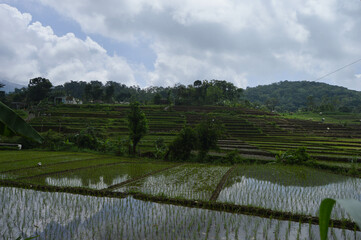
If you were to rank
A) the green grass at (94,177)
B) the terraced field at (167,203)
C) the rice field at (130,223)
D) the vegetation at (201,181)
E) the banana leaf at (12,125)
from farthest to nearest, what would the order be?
Answer: the green grass at (94,177)
the vegetation at (201,181)
the terraced field at (167,203)
the rice field at (130,223)
the banana leaf at (12,125)

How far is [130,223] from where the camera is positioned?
5.53 m

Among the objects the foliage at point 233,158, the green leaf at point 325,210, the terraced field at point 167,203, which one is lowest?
the terraced field at point 167,203

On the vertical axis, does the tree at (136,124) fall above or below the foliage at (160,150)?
above

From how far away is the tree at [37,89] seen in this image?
1820 inches

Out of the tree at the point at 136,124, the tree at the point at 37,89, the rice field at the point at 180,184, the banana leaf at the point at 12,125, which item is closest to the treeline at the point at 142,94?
the tree at the point at 37,89

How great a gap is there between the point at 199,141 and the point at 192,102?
44.7 meters

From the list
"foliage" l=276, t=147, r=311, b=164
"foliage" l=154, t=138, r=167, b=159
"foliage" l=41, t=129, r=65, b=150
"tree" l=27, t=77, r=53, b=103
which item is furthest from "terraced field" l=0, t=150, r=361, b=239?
"tree" l=27, t=77, r=53, b=103

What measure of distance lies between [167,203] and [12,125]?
5.37 metres

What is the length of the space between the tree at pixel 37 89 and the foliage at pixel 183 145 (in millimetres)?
39807

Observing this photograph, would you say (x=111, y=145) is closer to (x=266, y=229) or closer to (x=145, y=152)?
(x=145, y=152)

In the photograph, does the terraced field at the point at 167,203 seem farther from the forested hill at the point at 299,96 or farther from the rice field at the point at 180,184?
the forested hill at the point at 299,96

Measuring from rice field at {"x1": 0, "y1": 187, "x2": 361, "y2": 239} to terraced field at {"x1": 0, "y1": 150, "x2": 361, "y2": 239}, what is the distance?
2cm

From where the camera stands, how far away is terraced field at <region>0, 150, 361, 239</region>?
17.0 ft

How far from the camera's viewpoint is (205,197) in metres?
7.49
